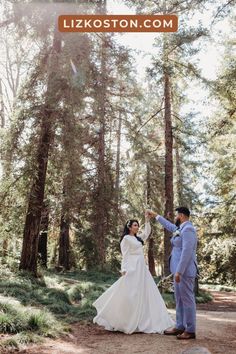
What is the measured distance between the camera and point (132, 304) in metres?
6.97

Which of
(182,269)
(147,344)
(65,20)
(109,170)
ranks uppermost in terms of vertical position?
(65,20)

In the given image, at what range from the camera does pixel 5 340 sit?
5516mm

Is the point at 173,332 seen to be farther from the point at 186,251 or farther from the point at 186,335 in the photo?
the point at 186,251

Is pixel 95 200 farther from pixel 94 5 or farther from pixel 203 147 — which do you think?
pixel 94 5

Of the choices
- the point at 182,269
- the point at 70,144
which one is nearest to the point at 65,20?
the point at 70,144

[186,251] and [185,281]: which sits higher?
[186,251]

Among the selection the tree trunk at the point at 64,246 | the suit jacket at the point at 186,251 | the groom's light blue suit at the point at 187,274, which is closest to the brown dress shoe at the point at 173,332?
the groom's light blue suit at the point at 187,274

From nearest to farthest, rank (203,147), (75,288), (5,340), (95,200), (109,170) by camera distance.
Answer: (5,340), (75,288), (203,147), (95,200), (109,170)

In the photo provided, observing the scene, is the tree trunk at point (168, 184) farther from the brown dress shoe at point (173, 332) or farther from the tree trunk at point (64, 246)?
the brown dress shoe at point (173, 332)

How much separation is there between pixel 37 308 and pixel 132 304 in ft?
7.34

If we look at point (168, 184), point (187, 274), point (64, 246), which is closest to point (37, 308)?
point (187, 274)

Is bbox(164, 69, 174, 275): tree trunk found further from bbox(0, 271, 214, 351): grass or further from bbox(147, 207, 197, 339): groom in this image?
bbox(147, 207, 197, 339): groom

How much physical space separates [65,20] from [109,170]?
9092mm

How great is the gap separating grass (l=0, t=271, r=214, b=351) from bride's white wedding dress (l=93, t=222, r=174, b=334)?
2.63ft
